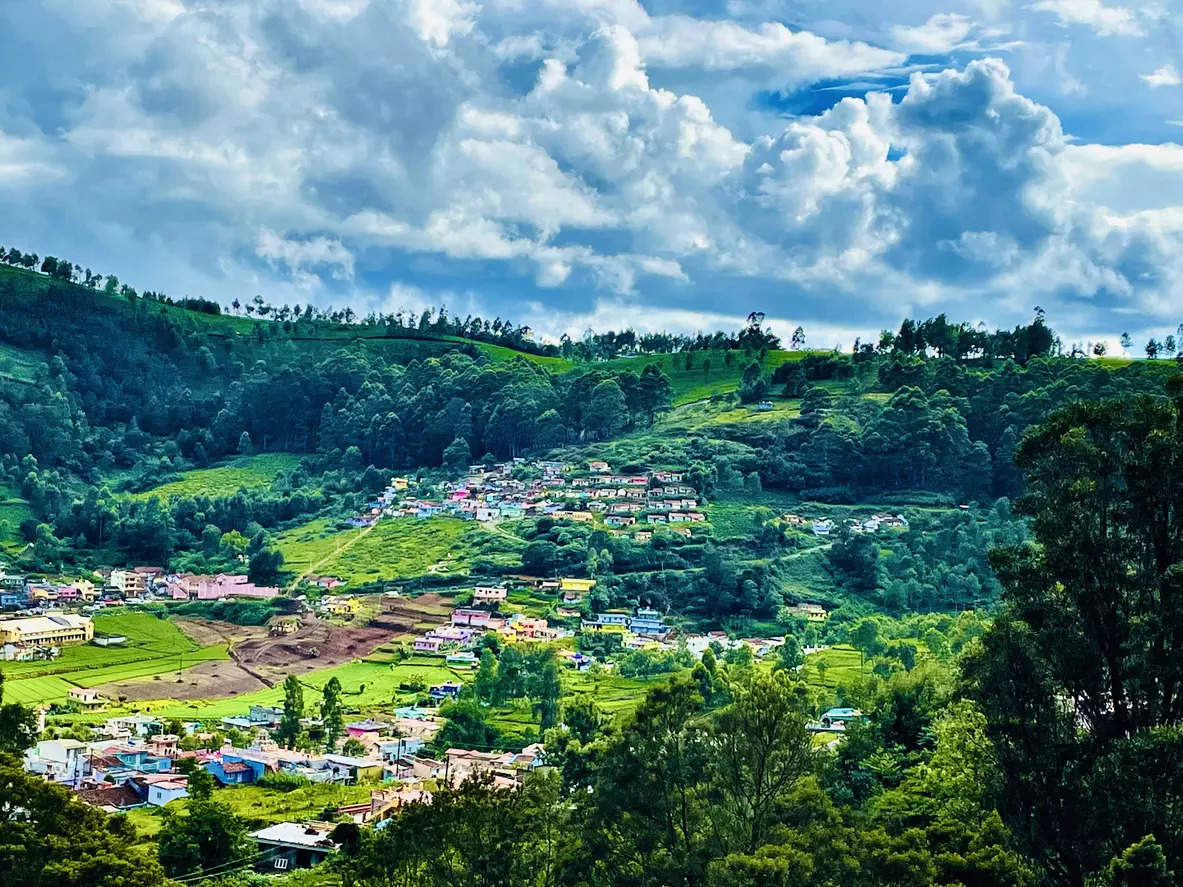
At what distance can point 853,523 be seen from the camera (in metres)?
75.3

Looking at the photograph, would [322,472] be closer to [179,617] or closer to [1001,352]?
[179,617]

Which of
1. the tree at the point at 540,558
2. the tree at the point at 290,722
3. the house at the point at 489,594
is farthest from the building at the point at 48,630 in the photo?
the tree at the point at 540,558

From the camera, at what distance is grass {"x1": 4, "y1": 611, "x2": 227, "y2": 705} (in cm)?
5484

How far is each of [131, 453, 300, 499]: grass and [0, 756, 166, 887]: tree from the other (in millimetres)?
80007

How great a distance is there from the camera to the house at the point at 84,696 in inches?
2060

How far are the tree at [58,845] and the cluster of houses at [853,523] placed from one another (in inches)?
2314

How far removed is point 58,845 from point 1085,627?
15.8 metres

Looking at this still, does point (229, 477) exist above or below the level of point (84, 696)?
above

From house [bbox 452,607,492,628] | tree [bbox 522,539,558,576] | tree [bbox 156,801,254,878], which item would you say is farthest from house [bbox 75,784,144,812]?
tree [bbox 522,539,558,576]

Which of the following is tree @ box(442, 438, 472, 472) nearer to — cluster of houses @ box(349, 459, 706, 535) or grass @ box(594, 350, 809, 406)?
cluster of houses @ box(349, 459, 706, 535)

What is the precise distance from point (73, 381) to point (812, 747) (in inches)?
4370

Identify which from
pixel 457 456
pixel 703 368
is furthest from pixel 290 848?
pixel 703 368

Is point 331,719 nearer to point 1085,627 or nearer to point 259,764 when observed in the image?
point 259,764

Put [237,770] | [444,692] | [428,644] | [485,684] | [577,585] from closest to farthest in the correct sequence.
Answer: [237,770] → [485,684] → [444,692] → [428,644] → [577,585]
